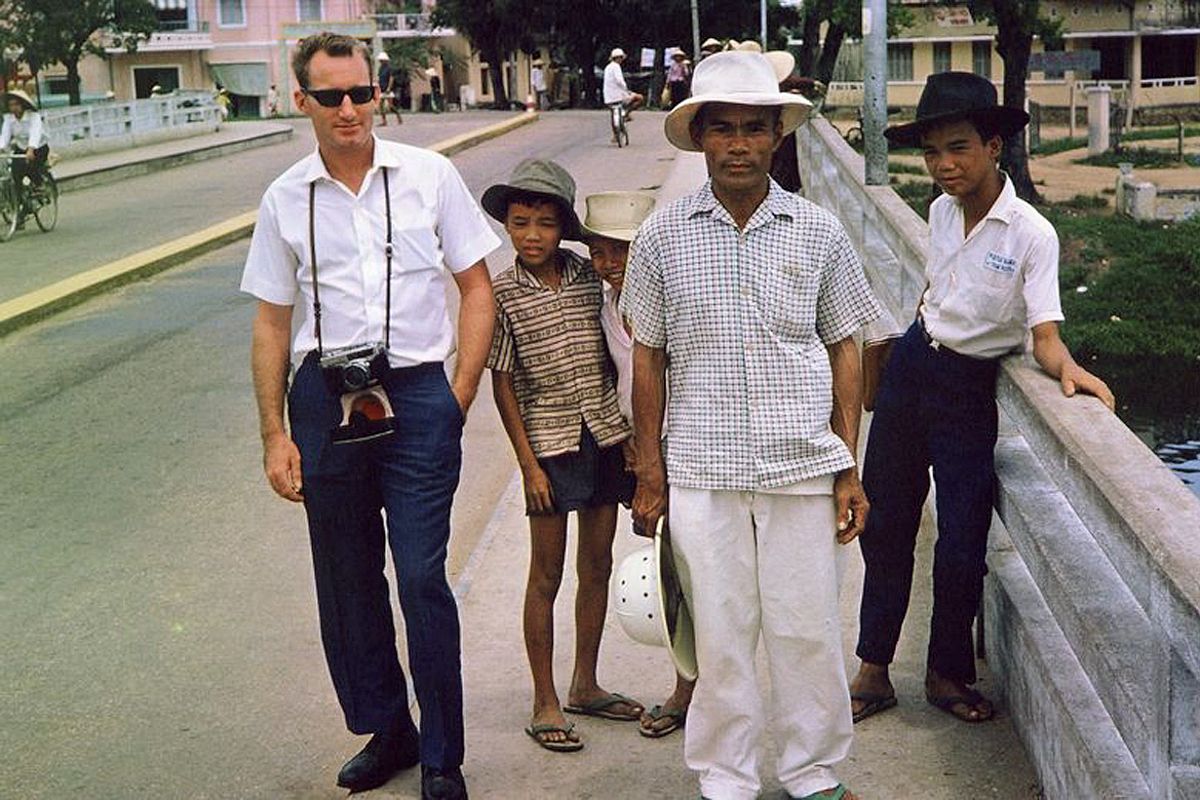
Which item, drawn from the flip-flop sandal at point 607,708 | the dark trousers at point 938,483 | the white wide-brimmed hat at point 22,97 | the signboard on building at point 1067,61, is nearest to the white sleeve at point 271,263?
the flip-flop sandal at point 607,708

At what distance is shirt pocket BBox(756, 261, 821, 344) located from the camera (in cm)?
403

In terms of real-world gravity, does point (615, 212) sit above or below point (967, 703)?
above

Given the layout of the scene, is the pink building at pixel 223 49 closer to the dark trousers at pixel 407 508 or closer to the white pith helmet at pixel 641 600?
the dark trousers at pixel 407 508

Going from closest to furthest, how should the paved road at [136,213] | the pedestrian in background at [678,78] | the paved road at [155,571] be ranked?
1. the paved road at [155,571]
2. the paved road at [136,213]
3. the pedestrian in background at [678,78]

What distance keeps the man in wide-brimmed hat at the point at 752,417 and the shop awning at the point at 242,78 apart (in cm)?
7401

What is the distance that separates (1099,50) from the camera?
65.6 m

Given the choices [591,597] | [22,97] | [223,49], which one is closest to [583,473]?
[591,597]

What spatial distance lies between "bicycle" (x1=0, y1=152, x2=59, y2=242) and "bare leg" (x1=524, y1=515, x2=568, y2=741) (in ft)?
50.4

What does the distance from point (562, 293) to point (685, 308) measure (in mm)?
655

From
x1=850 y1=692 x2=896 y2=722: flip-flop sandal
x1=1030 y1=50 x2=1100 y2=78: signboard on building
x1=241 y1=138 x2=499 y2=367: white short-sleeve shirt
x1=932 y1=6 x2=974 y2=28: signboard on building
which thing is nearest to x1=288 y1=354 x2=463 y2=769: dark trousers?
x1=241 y1=138 x2=499 y2=367: white short-sleeve shirt

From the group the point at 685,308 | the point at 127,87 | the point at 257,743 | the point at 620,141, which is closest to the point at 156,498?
the point at 257,743

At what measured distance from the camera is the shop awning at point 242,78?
2987 inches

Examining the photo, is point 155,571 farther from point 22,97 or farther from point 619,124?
point 619,124

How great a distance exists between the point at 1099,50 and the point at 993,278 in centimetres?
6478
